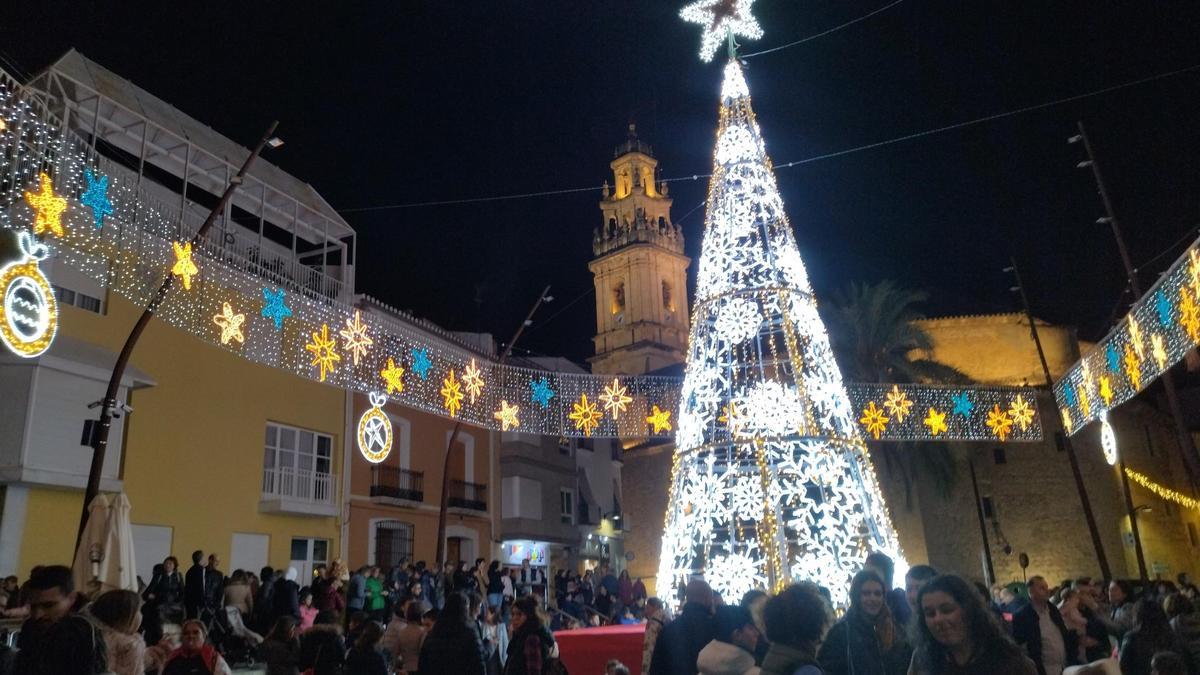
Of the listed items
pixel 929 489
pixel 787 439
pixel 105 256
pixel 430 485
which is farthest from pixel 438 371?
pixel 929 489

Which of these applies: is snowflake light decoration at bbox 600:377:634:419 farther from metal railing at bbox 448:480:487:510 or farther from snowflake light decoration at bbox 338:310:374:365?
metal railing at bbox 448:480:487:510

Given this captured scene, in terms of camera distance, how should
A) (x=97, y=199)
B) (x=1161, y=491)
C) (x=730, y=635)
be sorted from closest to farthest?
(x=730, y=635)
(x=97, y=199)
(x=1161, y=491)

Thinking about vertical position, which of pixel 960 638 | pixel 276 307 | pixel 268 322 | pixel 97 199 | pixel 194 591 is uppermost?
pixel 97 199

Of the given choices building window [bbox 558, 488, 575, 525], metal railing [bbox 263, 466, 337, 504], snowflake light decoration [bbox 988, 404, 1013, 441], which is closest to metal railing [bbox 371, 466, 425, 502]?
Result: metal railing [bbox 263, 466, 337, 504]

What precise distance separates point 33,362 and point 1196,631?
56.8 ft

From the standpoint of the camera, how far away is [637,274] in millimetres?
50094

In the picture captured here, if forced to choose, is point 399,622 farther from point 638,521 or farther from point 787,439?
point 638,521

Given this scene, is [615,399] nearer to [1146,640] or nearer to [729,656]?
[1146,640]

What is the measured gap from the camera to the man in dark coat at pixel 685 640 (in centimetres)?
555

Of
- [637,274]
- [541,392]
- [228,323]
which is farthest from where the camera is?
[637,274]

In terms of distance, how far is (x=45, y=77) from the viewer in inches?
567

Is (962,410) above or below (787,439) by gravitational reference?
above

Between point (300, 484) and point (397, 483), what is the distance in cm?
356

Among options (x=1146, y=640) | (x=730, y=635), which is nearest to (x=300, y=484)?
(x=730, y=635)
